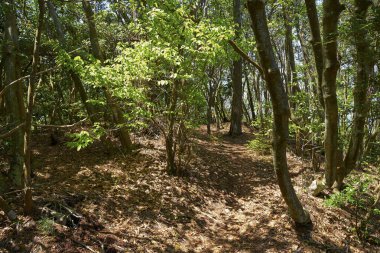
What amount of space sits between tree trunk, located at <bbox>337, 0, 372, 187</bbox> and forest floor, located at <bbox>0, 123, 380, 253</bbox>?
1.25 meters

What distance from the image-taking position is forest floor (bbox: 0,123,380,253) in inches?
194

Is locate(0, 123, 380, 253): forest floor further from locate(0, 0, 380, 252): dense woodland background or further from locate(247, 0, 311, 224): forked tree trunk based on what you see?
locate(247, 0, 311, 224): forked tree trunk

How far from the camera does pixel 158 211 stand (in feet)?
21.2

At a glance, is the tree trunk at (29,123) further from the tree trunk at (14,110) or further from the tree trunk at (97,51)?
the tree trunk at (97,51)

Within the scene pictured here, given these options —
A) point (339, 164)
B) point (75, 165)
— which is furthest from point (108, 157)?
point (339, 164)

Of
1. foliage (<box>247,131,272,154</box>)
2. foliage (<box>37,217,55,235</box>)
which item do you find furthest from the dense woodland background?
foliage (<box>247,131,272,154</box>)

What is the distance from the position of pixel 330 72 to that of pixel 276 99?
1.24 m

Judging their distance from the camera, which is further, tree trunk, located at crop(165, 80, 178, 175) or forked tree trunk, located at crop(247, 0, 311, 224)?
tree trunk, located at crop(165, 80, 178, 175)

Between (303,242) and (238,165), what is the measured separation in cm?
498

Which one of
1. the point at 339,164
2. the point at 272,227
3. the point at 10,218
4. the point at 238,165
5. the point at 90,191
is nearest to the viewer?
the point at 10,218

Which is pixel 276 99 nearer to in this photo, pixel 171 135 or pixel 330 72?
pixel 330 72

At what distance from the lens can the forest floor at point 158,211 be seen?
4922 millimetres

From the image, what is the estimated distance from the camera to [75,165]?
8.32 m

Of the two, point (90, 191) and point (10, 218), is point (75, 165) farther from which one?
point (10, 218)
